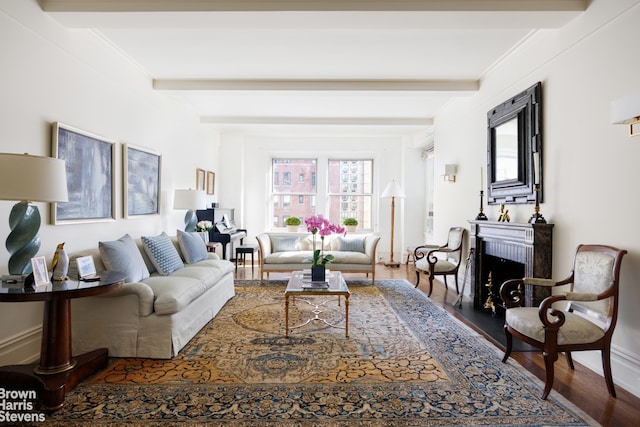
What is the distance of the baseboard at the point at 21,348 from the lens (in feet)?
8.16

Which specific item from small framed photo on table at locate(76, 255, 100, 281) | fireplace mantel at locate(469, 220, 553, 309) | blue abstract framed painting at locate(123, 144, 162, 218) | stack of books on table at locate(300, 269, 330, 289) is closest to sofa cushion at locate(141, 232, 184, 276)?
blue abstract framed painting at locate(123, 144, 162, 218)

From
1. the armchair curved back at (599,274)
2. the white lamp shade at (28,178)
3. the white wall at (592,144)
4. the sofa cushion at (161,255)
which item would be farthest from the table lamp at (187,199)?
the armchair curved back at (599,274)

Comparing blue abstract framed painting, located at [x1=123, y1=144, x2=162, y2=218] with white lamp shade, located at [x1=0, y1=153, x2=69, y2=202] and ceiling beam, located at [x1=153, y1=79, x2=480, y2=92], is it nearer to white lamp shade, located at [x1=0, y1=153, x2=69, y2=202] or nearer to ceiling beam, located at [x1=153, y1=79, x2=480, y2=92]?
ceiling beam, located at [x1=153, y1=79, x2=480, y2=92]

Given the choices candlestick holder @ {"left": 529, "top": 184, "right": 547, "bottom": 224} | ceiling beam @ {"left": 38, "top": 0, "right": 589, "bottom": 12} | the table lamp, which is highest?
ceiling beam @ {"left": 38, "top": 0, "right": 589, "bottom": 12}

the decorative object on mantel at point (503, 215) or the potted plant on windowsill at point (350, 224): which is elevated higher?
the decorative object on mantel at point (503, 215)

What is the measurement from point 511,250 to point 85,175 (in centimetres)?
422

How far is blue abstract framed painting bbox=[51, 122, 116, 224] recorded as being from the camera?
9.67 ft

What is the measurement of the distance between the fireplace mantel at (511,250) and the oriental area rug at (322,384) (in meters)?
0.79

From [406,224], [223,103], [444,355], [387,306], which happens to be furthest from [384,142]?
[444,355]

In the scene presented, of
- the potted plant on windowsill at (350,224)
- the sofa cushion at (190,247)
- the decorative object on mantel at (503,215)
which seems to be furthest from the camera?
the potted plant on windowsill at (350,224)

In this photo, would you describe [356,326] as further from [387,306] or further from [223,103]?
[223,103]

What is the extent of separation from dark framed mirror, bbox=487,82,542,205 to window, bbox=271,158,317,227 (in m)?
4.26

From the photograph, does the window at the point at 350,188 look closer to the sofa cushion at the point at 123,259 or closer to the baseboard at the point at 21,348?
the sofa cushion at the point at 123,259

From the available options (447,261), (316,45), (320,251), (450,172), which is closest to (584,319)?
(320,251)
